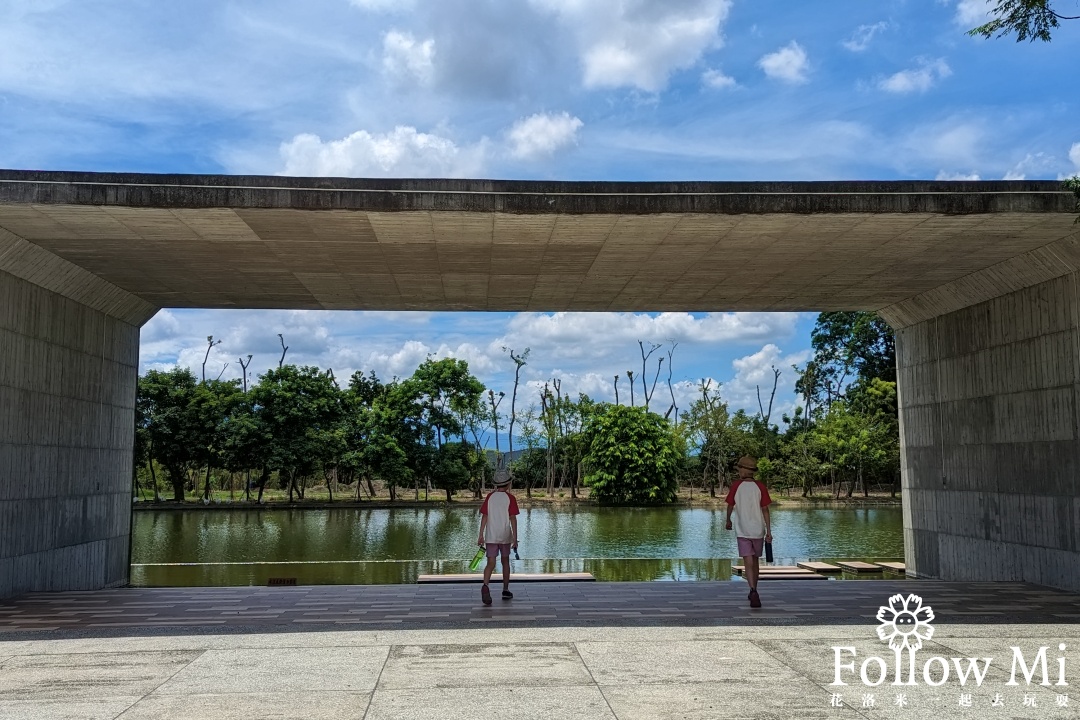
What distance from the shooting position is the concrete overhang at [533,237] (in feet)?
27.4

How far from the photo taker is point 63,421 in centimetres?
1111

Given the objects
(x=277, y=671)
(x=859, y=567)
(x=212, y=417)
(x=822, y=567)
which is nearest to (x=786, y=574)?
(x=822, y=567)

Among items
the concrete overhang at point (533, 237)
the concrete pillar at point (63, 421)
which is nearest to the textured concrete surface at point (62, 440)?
the concrete pillar at point (63, 421)

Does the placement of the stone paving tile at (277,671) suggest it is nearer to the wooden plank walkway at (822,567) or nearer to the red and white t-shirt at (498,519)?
the red and white t-shirt at (498,519)

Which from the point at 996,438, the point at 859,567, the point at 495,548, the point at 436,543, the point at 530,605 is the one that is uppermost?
the point at 996,438

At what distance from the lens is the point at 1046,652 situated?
6199 mm

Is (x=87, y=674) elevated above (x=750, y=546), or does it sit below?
below

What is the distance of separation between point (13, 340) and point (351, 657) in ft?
20.7

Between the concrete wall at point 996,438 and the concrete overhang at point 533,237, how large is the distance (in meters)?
0.58

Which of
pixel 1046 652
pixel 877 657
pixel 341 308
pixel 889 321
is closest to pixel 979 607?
pixel 1046 652

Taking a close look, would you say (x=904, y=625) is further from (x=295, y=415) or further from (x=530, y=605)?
(x=295, y=415)

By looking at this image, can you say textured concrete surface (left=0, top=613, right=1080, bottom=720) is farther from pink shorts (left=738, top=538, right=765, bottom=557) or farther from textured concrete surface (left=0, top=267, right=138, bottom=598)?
textured concrete surface (left=0, top=267, right=138, bottom=598)

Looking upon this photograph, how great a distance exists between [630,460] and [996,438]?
104 ft

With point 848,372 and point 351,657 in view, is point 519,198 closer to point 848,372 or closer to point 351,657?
point 351,657
